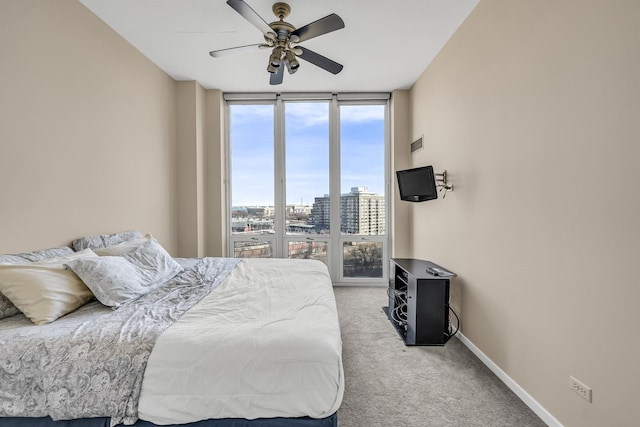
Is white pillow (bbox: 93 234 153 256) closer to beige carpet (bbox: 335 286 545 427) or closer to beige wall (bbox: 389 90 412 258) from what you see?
beige carpet (bbox: 335 286 545 427)

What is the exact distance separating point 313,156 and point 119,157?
8.13ft

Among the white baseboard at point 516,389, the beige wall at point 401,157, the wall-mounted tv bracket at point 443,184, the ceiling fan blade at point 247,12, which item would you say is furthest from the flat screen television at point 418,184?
the ceiling fan blade at point 247,12

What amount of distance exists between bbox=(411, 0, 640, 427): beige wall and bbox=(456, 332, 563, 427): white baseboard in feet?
0.11

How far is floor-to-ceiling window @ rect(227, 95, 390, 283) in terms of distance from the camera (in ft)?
14.6

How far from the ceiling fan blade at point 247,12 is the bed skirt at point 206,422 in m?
2.37

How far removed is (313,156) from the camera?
14.6ft

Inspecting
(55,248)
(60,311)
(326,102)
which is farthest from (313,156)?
(60,311)

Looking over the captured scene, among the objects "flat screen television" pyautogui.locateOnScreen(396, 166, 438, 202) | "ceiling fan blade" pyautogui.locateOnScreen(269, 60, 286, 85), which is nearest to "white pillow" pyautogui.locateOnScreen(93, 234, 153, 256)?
"ceiling fan blade" pyautogui.locateOnScreen(269, 60, 286, 85)

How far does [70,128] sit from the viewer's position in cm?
231

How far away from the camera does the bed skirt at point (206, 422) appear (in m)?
1.29

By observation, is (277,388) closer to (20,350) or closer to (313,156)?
(20,350)

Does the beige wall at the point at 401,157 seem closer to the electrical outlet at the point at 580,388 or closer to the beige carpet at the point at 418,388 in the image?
the beige carpet at the point at 418,388

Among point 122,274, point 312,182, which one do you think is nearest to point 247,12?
point 122,274

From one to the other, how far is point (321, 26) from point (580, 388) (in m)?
2.67
